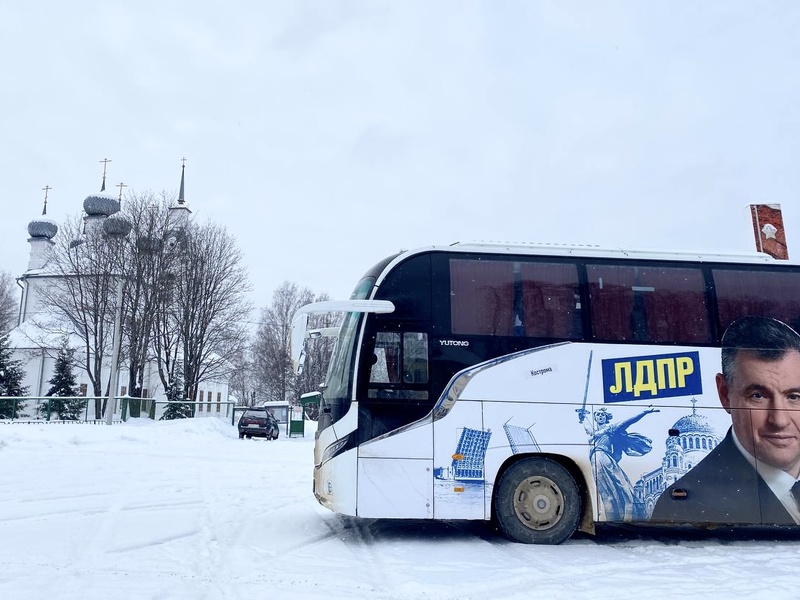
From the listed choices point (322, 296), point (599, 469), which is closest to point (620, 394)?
point (599, 469)

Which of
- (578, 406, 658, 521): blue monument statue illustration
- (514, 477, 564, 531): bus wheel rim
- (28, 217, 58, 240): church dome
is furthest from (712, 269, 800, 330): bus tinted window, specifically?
(28, 217, 58, 240): church dome

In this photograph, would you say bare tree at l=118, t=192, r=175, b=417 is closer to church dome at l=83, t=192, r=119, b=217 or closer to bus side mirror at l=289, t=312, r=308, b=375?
church dome at l=83, t=192, r=119, b=217

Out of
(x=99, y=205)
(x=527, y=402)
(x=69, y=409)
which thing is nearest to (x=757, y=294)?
(x=527, y=402)

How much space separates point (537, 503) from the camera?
26.5 feet

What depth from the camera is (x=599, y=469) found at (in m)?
8.08

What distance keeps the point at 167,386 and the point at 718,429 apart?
38.6 meters

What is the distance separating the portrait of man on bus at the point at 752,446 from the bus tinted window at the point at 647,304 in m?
0.53

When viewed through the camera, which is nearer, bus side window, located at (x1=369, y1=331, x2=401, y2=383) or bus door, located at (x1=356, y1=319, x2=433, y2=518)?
bus door, located at (x1=356, y1=319, x2=433, y2=518)

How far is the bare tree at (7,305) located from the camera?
64213 millimetres

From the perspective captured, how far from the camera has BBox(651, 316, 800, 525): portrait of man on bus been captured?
322 inches

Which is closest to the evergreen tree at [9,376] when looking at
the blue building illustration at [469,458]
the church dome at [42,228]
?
the church dome at [42,228]

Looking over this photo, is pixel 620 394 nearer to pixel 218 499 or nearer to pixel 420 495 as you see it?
pixel 420 495

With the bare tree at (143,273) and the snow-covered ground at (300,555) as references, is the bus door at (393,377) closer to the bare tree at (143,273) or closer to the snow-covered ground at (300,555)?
the snow-covered ground at (300,555)

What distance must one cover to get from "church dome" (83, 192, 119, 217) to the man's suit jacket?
2371 inches
